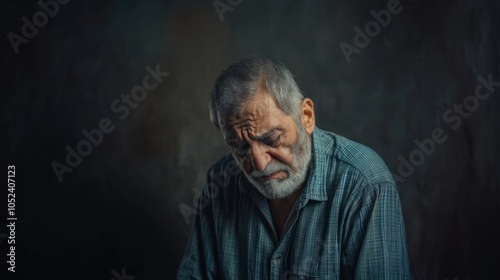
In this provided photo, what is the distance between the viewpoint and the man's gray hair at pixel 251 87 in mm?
2047

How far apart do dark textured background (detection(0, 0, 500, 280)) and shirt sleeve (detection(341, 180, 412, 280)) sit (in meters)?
0.87

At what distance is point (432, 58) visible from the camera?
2758 millimetres

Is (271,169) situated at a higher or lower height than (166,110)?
lower

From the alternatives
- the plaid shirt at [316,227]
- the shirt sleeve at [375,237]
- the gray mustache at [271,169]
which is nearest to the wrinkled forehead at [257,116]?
the gray mustache at [271,169]

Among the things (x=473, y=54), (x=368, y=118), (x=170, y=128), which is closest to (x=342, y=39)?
(x=368, y=118)

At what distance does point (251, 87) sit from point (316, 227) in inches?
22.1

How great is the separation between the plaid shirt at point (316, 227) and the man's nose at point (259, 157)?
19 centimetres

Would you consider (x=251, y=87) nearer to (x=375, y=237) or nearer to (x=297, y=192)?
(x=297, y=192)

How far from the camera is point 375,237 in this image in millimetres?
1939

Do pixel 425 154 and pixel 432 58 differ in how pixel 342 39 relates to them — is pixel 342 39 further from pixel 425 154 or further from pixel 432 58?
pixel 425 154

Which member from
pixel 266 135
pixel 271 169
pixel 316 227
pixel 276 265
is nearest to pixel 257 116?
pixel 266 135

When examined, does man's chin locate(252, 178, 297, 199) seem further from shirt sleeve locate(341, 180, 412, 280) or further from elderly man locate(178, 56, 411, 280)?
shirt sleeve locate(341, 180, 412, 280)

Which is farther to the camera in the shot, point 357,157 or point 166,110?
point 166,110

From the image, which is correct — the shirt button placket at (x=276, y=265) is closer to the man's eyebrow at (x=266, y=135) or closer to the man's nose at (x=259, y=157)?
the man's nose at (x=259, y=157)
